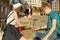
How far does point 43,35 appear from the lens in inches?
144

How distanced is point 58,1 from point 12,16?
18.5 metres

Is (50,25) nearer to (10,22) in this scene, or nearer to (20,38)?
(20,38)

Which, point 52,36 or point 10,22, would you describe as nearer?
point 52,36

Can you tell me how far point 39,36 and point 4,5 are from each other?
32.2 ft

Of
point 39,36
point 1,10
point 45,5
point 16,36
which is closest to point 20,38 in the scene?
point 16,36

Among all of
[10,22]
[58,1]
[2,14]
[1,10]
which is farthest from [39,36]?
[58,1]

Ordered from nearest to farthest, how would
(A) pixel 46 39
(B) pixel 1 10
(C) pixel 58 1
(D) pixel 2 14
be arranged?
1. (A) pixel 46 39
2. (D) pixel 2 14
3. (B) pixel 1 10
4. (C) pixel 58 1

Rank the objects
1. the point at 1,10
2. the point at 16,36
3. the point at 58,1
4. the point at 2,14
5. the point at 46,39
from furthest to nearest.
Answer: the point at 58,1 → the point at 1,10 → the point at 2,14 → the point at 16,36 → the point at 46,39

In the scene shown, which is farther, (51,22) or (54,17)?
(51,22)

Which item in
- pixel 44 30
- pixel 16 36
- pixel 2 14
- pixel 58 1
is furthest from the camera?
Answer: pixel 58 1

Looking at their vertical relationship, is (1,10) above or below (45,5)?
below

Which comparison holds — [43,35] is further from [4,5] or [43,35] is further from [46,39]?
[4,5]

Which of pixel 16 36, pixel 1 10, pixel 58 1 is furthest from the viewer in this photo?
pixel 58 1

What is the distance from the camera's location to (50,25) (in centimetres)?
347
